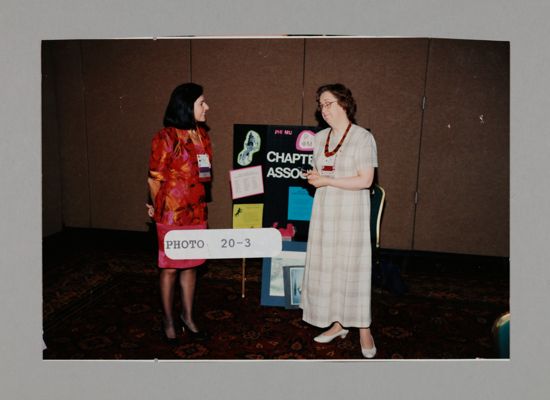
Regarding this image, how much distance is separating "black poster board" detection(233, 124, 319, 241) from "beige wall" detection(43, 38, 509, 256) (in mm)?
907

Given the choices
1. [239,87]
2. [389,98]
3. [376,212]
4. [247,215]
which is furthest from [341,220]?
[239,87]

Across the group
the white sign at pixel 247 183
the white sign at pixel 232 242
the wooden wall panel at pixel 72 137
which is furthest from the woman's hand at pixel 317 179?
the wooden wall panel at pixel 72 137

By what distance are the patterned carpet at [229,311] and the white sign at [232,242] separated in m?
0.69

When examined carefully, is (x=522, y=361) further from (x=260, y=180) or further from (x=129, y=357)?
(x=129, y=357)

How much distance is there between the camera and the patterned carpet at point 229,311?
2.50m

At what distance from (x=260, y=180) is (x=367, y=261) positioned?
3.45 ft

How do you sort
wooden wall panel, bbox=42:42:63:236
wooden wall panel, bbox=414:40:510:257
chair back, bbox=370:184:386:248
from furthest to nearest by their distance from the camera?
wooden wall panel, bbox=414:40:510:257 < chair back, bbox=370:184:386:248 < wooden wall panel, bbox=42:42:63:236

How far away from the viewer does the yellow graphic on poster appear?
3.06 meters

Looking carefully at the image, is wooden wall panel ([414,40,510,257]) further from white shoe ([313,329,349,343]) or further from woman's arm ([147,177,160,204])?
woman's arm ([147,177,160,204])

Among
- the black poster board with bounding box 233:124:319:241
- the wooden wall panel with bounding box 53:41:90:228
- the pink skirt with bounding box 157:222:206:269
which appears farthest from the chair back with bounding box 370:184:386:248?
the wooden wall panel with bounding box 53:41:90:228

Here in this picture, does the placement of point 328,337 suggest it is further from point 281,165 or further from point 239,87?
point 239,87

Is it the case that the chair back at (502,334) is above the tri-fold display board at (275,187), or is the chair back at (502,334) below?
below

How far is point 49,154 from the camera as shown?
7.61ft

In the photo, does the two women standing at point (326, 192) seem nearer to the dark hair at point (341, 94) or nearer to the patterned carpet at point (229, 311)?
the dark hair at point (341, 94)
